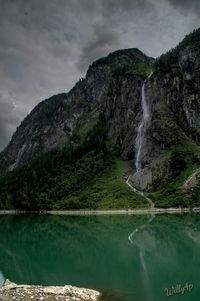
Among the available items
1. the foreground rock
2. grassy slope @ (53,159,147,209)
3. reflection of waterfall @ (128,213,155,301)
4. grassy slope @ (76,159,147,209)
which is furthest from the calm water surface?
grassy slope @ (53,159,147,209)

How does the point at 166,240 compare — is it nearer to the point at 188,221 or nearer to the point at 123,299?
the point at 188,221

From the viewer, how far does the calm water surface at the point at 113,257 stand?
4959cm

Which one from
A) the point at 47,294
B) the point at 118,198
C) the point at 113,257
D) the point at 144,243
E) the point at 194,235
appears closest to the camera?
the point at 47,294

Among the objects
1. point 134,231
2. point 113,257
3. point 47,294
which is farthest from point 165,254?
point 47,294

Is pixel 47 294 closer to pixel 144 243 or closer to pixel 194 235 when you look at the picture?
pixel 144 243

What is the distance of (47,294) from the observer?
41.5 metres

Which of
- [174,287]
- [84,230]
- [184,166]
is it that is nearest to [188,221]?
[84,230]

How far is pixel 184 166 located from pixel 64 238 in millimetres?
95726

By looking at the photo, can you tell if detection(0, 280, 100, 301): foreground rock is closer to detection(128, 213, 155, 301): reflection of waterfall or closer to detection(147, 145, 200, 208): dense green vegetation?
detection(128, 213, 155, 301): reflection of waterfall

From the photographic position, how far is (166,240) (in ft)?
300

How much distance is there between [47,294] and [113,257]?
31.4m

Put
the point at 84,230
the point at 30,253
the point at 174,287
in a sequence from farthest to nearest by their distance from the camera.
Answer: the point at 84,230 < the point at 30,253 < the point at 174,287

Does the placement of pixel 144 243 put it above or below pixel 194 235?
below

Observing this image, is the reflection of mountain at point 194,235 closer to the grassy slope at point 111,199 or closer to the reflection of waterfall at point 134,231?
the reflection of waterfall at point 134,231
